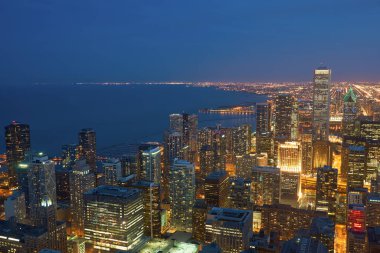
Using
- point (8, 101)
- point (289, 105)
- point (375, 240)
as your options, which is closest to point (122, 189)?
point (375, 240)

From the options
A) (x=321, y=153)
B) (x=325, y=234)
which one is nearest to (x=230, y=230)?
(x=325, y=234)

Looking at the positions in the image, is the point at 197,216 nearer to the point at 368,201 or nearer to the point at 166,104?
the point at 368,201

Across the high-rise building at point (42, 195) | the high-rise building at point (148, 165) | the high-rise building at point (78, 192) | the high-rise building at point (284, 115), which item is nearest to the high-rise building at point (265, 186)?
the high-rise building at point (148, 165)

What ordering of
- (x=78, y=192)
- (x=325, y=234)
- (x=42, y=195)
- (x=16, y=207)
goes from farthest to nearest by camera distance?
(x=78, y=192) < (x=16, y=207) < (x=42, y=195) < (x=325, y=234)

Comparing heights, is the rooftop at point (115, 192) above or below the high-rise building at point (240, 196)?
above

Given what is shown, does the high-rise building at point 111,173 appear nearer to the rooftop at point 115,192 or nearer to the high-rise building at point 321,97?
the rooftop at point 115,192

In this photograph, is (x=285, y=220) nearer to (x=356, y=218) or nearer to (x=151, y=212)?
(x=356, y=218)
